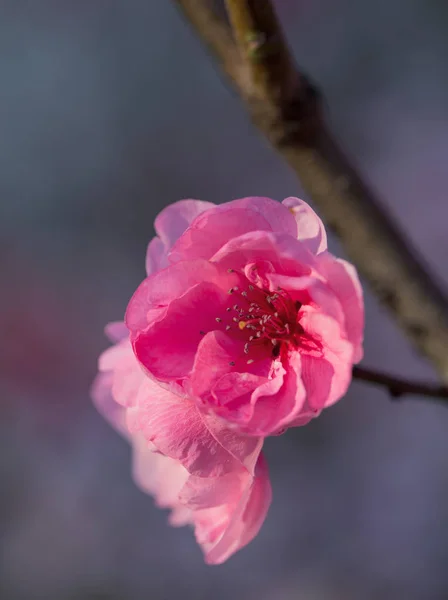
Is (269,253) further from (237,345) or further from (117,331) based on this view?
(117,331)

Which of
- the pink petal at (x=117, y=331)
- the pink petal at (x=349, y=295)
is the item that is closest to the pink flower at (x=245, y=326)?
the pink petal at (x=349, y=295)

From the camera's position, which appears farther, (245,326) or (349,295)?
(245,326)

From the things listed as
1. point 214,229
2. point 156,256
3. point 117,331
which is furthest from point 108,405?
point 214,229

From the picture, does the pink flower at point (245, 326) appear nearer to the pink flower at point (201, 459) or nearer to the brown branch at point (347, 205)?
the pink flower at point (201, 459)

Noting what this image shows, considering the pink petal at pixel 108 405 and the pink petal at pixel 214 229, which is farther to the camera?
the pink petal at pixel 108 405

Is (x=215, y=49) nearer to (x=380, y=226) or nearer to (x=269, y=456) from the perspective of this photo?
(x=380, y=226)

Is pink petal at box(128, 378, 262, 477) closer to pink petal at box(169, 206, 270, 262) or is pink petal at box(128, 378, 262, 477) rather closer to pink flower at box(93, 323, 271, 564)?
pink flower at box(93, 323, 271, 564)

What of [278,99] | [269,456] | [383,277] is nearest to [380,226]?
[383,277]

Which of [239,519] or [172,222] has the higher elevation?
[172,222]
